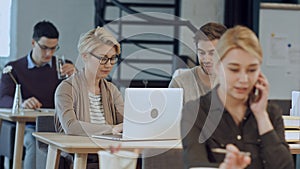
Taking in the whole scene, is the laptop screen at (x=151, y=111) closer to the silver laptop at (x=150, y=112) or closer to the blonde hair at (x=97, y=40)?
the silver laptop at (x=150, y=112)

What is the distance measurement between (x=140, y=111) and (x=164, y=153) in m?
0.23

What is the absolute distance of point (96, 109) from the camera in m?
3.51

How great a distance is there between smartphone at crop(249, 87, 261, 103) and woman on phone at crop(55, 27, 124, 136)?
5.06 ft

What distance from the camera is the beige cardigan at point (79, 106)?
337 cm

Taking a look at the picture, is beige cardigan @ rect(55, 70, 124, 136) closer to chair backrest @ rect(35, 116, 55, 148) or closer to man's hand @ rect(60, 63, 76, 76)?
chair backrest @ rect(35, 116, 55, 148)

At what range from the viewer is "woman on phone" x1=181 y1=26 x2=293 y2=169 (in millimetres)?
1728

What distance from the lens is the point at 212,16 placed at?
7395mm

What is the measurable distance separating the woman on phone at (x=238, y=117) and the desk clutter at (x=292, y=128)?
91cm

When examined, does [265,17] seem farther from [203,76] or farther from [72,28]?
[203,76]

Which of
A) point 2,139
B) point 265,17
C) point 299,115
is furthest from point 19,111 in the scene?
point 265,17

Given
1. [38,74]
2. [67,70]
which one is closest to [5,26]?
[38,74]

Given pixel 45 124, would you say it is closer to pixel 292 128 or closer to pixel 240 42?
pixel 292 128

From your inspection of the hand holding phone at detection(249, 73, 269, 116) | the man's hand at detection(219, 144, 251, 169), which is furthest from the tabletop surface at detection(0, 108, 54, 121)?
the man's hand at detection(219, 144, 251, 169)

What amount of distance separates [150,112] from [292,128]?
2.04ft
